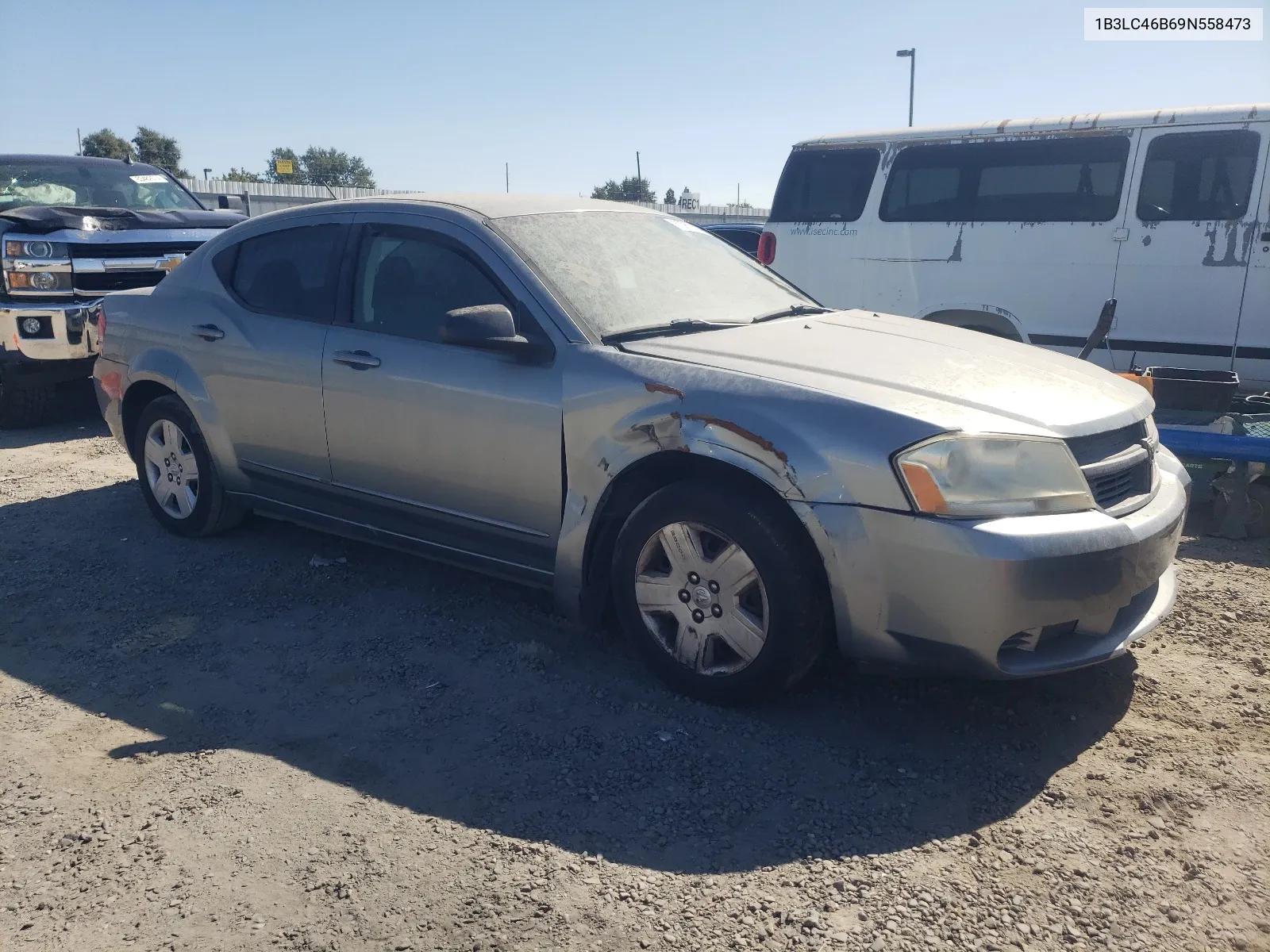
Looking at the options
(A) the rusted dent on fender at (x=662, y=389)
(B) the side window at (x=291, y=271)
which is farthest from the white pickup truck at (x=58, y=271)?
(A) the rusted dent on fender at (x=662, y=389)

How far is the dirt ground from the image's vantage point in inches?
95.6

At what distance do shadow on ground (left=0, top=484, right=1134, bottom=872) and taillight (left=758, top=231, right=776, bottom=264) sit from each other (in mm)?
4706

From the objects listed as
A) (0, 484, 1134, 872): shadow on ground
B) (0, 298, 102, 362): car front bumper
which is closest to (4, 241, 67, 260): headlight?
(0, 298, 102, 362): car front bumper

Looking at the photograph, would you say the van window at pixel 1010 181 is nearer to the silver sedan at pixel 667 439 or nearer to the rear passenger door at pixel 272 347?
the silver sedan at pixel 667 439

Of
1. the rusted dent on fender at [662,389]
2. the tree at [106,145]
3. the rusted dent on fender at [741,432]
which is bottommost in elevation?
the rusted dent on fender at [741,432]

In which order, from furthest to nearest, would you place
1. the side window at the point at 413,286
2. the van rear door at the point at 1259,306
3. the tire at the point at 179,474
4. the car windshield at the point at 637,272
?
the van rear door at the point at 1259,306 → the tire at the point at 179,474 → the side window at the point at 413,286 → the car windshield at the point at 637,272

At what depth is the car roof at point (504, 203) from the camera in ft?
13.7

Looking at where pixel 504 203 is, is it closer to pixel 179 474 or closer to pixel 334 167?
→ pixel 179 474

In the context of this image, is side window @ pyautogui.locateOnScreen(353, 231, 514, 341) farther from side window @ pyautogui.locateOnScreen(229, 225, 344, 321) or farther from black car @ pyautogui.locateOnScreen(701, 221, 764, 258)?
black car @ pyautogui.locateOnScreen(701, 221, 764, 258)

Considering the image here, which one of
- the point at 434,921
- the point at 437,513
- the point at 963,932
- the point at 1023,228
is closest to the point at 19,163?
the point at 437,513

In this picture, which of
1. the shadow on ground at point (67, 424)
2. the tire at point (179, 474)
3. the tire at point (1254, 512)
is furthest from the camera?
the shadow on ground at point (67, 424)

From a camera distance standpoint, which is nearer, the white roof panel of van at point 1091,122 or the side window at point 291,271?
the side window at point 291,271

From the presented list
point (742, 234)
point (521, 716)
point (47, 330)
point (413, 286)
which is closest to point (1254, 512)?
point (521, 716)

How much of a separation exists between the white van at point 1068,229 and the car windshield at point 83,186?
6413 mm
